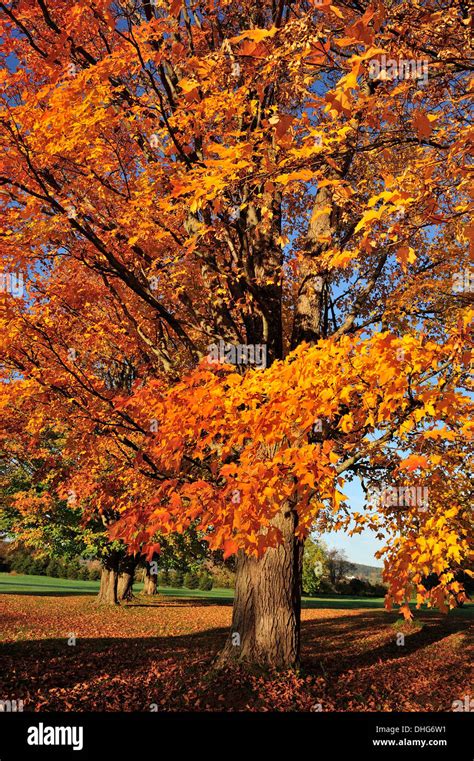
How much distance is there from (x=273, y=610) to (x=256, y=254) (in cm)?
592

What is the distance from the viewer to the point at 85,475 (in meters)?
15.6

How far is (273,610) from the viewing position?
843cm

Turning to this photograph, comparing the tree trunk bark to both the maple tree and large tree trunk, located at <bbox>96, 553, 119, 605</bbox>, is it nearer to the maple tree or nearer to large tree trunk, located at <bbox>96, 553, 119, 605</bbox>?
large tree trunk, located at <bbox>96, 553, 119, 605</bbox>

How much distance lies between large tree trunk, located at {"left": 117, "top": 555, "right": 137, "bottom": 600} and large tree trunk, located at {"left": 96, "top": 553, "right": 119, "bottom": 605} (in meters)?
0.40

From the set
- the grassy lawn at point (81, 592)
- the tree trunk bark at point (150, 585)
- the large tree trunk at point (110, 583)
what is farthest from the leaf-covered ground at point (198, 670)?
the tree trunk bark at point (150, 585)

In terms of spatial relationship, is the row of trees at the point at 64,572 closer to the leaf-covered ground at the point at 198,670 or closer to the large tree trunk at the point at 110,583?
the large tree trunk at the point at 110,583

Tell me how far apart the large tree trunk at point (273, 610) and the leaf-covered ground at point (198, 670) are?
0.37 meters

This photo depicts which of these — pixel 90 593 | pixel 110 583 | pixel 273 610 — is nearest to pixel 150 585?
pixel 90 593

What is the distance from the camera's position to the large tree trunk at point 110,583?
85.0ft

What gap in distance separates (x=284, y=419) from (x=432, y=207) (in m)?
2.60

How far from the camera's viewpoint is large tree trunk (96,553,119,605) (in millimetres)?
25922

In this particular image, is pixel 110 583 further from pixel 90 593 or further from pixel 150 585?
pixel 90 593
